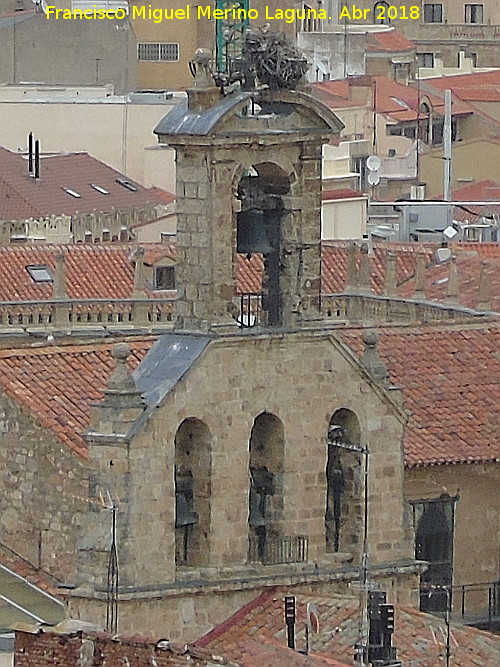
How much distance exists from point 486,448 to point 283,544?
685cm

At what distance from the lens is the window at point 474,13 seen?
145125 millimetres

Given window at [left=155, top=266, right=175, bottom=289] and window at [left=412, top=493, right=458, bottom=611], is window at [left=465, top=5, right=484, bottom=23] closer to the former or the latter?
window at [left=155, top=266, right=175, bottom=289]

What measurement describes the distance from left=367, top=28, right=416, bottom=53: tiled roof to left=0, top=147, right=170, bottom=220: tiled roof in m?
34.5

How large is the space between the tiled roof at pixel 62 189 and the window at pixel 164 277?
1431 cm

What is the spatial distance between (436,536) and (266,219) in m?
6.72

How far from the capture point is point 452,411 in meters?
47.9

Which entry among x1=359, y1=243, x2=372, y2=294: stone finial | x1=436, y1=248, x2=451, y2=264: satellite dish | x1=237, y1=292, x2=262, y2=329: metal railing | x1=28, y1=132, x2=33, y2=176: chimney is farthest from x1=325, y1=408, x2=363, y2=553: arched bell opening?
x1=28, y1=132, x2=33, y2=176: chimney

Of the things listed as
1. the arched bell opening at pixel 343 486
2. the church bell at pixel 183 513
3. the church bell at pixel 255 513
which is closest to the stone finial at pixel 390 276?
the arched bell opening at pixel 343 486

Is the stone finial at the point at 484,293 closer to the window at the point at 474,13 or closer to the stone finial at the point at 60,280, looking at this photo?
Answer: the stone finial at the point at 60,280

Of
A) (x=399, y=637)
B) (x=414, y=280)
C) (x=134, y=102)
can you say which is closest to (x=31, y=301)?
(x=414, y=280)

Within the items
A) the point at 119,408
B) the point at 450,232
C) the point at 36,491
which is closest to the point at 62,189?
the point at 450,232

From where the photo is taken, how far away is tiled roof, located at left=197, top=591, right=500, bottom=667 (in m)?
38.7

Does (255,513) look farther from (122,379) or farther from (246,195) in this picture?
(246,195)

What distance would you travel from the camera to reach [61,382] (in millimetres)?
44188
